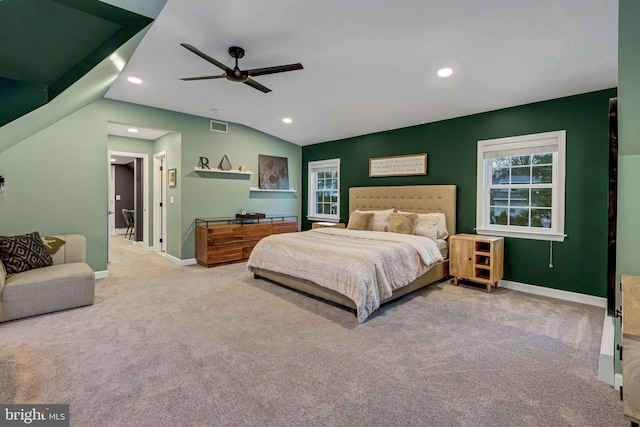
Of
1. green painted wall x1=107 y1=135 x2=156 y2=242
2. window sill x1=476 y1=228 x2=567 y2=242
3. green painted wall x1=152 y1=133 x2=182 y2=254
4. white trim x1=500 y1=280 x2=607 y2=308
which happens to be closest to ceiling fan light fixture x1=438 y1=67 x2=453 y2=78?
window sill x1=476 y1=228 x2=567 y2=242

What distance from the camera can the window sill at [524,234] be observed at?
3.82 m

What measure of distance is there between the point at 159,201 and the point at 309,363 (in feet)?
18.1

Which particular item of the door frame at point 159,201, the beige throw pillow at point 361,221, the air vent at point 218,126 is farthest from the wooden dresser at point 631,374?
the door frame at point 159,201

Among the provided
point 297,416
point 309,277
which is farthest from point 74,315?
point 297,416

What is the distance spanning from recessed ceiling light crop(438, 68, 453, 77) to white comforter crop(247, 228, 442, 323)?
1.98 meters

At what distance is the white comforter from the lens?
3070mm

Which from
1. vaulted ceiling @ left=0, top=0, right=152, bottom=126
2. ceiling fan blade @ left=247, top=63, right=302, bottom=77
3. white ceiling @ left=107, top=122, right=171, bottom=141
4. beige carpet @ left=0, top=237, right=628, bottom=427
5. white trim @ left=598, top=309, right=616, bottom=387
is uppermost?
white ceiling @ left=107, top=122, right=171, bottom=141

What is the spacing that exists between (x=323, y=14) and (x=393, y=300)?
3.00 m

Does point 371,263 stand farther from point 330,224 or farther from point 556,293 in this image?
point 330,224

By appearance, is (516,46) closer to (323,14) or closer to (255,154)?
(323,14)

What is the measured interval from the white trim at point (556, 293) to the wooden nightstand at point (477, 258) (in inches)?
8.3

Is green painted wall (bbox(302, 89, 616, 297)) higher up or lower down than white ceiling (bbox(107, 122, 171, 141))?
lower down

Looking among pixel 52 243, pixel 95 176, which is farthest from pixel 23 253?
pixel 95 176

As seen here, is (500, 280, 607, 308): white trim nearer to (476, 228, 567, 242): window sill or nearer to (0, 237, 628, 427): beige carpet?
(0, 237, 628, 427): beige carpet
